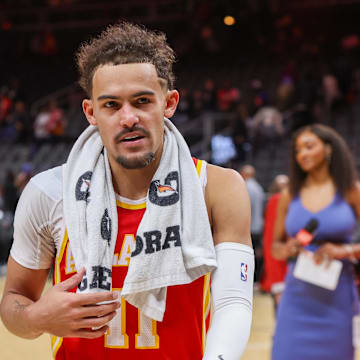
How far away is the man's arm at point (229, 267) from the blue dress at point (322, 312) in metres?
2.29

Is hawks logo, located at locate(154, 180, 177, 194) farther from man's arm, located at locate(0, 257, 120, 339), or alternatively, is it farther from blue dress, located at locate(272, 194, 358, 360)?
blue dress, located at locate(272, 194, 358, 360)

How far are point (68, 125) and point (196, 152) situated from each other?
168 inches

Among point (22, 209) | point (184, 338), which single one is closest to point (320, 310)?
point (184, 338)

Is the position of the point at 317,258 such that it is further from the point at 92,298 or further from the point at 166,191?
the point at 92,298

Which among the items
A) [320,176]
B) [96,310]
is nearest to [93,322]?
[96,310]

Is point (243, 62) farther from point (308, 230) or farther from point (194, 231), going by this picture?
point (194, 231)

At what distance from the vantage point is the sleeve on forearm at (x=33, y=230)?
2.27 meters

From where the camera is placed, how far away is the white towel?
2131 mm

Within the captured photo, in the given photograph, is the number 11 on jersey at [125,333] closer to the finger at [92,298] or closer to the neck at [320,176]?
the finger at [92,298]

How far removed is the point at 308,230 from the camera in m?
4.42

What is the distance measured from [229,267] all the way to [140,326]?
0.36 m

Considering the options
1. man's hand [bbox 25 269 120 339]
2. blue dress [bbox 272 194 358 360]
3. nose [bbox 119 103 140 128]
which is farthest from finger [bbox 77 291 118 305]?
blue dress [bbox 272 194 358 360]

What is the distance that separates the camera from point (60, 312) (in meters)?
2.01

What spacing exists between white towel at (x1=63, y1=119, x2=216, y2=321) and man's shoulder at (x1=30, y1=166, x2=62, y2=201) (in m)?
0.03
